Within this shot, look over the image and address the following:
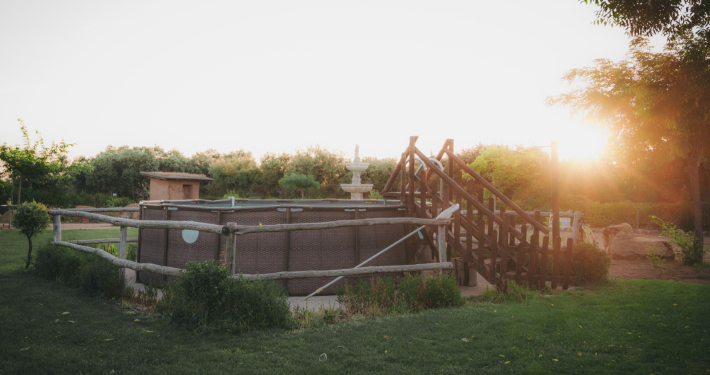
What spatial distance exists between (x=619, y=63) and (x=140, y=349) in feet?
48.6

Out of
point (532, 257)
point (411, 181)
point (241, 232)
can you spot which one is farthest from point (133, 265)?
point (532, 257)

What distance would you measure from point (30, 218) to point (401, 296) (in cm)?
743

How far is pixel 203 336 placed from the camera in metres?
4.00

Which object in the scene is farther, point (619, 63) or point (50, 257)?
point (619, 63)

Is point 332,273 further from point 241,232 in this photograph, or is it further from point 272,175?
point 272,175

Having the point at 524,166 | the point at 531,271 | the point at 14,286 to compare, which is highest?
the point at 524,166

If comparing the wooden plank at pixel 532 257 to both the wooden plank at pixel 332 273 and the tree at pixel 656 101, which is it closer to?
the wooden plank at pixel 332 273

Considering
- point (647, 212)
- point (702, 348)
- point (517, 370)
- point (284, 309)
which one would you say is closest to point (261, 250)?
point (284, 309)

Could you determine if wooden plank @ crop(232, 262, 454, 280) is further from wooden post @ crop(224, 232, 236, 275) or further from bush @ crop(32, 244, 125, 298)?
bush @ crop(32, 244, 125, 298)

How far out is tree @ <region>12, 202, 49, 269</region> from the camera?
24.7ft

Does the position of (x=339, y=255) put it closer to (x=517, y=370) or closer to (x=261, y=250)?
(x=261, y=250)

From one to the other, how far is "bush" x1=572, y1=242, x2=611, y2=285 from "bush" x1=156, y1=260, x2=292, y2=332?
5.46 meters

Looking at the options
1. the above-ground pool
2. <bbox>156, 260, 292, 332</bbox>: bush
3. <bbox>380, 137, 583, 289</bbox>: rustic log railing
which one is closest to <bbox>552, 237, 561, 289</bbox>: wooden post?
<bbox>380, 137, 583, 289</bbox>: rustic log railing

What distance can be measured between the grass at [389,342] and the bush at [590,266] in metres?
1.62
